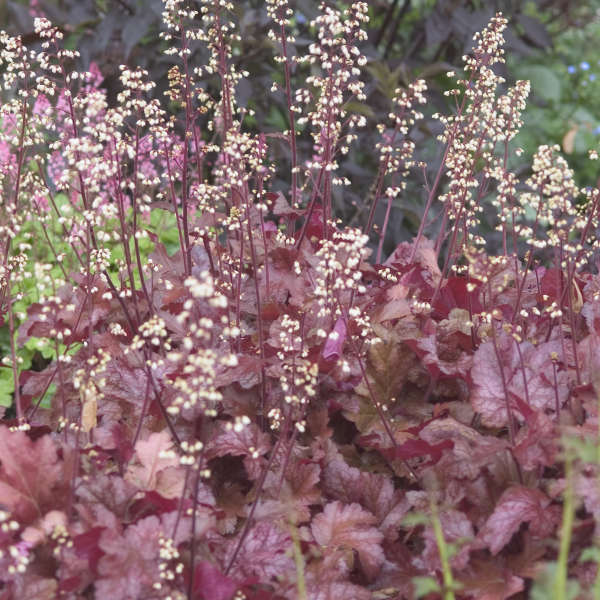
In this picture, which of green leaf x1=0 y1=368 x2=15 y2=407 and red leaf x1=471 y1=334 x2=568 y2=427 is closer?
red leaf x1=471 y1=334 x2=568 y2=427

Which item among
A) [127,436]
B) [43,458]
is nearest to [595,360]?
[127,436]

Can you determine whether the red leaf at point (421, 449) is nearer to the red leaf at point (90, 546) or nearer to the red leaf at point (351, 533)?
the red leaf at point (351, 533)

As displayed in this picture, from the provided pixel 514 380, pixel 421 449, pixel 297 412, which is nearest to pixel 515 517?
pixel 421 449

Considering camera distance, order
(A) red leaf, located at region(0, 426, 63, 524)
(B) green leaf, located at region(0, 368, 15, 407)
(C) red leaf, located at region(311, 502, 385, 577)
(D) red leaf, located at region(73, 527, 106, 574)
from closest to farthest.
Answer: (D) red leaf, located at region(73, 527, 106, 574)
(A) red leaf, located at region(0, 426, 63, 524)
(C) red leaf, located at region(311, 502, 385, 577)
(B) green leaf, located at region(0, 368, 15, 407)

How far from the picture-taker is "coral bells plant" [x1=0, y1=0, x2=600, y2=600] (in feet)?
5.17

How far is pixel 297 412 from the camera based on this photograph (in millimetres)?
2049

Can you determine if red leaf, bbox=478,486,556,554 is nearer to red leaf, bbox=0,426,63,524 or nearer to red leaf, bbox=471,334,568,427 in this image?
red leaf, bbox=471,334,568,427

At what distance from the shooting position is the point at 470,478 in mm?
1849

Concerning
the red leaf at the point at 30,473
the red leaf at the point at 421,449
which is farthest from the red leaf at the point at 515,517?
the red leaf at the point at 30,473

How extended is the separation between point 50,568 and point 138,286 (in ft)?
4.99

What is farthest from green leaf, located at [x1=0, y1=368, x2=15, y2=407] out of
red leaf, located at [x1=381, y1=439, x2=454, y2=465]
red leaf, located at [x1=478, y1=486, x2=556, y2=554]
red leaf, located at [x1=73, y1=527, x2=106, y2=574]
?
red leaf, located at [x1=478, y1=486, x2=556, y2=554]

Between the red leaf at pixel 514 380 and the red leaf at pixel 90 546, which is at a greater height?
the red leaf at pixel 514 380

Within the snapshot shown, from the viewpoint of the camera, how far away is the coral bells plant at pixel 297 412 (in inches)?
62.0

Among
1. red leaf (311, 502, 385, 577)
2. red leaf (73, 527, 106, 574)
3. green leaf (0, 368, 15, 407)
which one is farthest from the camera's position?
green leaf (0, 368, 15, 407)
